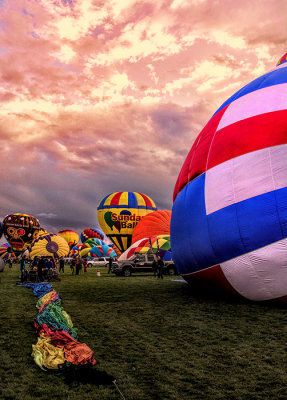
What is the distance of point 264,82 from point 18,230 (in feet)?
116

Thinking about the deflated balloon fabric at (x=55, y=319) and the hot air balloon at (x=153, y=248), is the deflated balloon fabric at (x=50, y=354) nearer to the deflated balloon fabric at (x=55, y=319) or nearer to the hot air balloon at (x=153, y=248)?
the deflated balloon fabric at (x=55, y=319)

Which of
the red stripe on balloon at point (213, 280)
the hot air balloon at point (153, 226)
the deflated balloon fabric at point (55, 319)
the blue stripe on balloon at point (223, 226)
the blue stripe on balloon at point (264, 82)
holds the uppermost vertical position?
the blue stripe on balloon at point (264, 82)

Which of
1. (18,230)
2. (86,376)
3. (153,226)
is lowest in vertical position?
A: (86,376)

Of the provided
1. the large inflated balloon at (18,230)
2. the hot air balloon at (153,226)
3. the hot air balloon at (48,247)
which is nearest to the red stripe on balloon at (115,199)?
the hot air balloon at (153,226)

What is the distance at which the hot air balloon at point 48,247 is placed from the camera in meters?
28.0

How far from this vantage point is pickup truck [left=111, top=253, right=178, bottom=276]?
84.2 ft

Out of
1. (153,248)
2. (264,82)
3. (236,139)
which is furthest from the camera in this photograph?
(153,248)

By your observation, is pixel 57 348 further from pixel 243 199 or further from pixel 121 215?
pixel 121 215

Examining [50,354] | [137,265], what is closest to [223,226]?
[50,354]

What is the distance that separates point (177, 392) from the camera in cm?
424

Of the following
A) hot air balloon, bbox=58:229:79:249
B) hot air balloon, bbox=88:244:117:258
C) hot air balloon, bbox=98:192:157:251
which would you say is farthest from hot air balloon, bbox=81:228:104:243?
hot air balloon, bbox=98:192:157:251

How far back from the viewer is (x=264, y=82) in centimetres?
1045

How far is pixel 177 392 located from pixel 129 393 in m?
0.61

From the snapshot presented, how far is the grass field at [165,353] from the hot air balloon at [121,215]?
2934 cm
